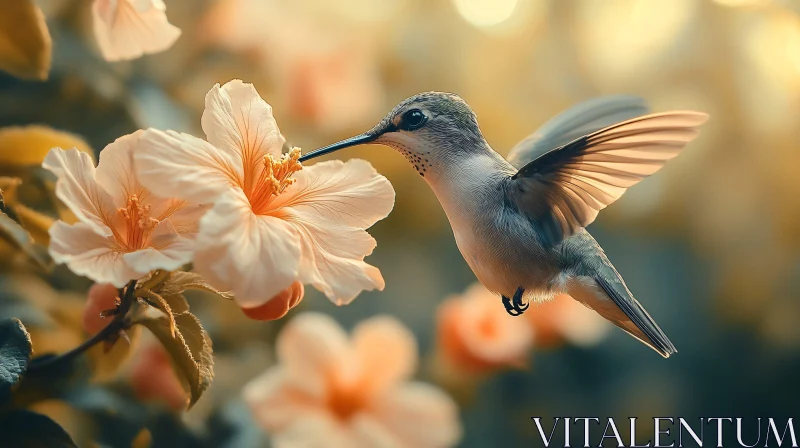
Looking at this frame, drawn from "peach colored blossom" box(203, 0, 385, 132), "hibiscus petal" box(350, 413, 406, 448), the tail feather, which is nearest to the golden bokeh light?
"peach colored blossom" box(203, 0, 385, 132)

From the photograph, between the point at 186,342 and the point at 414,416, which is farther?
the point at 414,416

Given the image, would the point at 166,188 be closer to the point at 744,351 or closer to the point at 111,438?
the point at 111,438

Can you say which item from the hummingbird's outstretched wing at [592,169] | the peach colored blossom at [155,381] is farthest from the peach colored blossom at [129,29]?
the peach colored blossom at [155,381]

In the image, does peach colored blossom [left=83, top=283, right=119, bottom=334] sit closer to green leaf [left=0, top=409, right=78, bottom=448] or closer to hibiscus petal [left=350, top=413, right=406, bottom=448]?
green leaf [left=0, top=409, right=78, bottom=448]

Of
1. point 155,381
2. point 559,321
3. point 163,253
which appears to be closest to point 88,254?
point 163,253

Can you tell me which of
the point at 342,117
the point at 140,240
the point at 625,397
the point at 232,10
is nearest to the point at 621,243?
the point at 625,397

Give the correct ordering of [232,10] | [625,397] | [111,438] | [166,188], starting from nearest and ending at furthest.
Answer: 1. [166,188]
2. [111,438]
3. [232,10]
4. [625,397]

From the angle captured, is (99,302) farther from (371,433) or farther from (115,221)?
(371,433)
